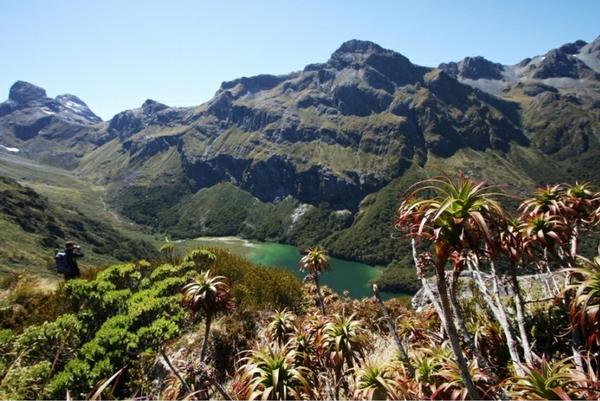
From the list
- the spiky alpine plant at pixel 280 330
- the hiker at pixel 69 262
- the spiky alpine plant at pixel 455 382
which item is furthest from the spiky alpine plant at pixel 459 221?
the hiker at pixel 69 262

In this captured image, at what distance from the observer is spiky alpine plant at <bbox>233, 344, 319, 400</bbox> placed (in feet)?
23.8

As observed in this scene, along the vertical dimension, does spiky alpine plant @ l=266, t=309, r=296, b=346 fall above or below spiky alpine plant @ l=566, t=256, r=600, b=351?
below

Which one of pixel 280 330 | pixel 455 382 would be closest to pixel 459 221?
pixel 455 382

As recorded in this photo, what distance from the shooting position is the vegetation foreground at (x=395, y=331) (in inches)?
218

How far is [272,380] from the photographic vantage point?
24.3 ft

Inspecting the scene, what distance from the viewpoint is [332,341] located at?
9.04m

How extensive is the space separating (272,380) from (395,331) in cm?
241

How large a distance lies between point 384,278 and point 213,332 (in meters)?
182

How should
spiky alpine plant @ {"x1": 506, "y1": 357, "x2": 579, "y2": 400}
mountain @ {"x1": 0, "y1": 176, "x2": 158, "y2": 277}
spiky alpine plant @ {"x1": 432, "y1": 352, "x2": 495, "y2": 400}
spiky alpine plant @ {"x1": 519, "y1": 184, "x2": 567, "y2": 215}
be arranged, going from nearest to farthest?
spiky alpine plant @ {"x1": 506, "y1": 357, "x2": 579, "y2": 400}
spiky alpine plant @ {"x1": 432, "y1": 352, "x2": 495, "y2": 400}
spiky alpine plant @ {"x1": 519, "y1": 184, "x2": 567, "y2": 215}
mountain @ {"x1": 0, "y1": 176, "x2": 158, "y2": 277}

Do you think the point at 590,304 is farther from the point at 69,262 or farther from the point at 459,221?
the point at 69,262

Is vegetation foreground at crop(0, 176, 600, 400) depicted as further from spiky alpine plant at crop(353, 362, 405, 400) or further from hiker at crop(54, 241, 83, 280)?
hiker at crop(54, 241, 83, 280)

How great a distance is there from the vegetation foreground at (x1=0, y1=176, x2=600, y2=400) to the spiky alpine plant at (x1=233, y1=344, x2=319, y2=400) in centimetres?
3

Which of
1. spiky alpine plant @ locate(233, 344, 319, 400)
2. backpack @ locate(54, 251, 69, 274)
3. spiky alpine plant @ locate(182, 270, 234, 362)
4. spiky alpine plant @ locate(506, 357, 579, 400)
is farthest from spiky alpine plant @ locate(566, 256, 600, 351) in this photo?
backpack @ locate(54, 251, 69, 274)

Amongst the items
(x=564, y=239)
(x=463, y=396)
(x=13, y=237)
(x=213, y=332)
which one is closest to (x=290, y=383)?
(x=463, y=396)
